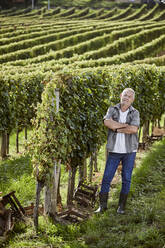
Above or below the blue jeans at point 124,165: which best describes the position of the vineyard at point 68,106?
above

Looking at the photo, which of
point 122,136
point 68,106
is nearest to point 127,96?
point 122,136

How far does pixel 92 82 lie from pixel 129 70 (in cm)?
283

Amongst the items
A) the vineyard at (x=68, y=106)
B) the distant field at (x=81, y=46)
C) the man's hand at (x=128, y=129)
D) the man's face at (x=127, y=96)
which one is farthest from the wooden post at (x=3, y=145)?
the distant field at (x=81, y=46)

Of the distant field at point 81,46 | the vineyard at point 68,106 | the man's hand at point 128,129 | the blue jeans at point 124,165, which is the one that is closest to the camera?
the vineyard at point 68,106

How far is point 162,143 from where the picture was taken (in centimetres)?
1307

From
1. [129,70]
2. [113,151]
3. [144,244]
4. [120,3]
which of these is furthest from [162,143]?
[120,3]

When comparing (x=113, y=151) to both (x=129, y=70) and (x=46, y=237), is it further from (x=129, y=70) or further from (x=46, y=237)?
(x=129, y=70)

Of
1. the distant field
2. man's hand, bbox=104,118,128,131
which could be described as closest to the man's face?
man's hand, bbox=104,118,128,131

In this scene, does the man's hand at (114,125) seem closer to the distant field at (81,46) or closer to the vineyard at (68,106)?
the vineyard at (68,106)

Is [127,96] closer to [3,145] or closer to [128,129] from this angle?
[128,129]

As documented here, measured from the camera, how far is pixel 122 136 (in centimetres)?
639

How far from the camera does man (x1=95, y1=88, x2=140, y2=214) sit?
6289 millimetres

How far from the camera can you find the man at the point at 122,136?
20.6ft

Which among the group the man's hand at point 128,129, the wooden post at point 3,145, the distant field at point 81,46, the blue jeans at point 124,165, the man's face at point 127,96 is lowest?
the wooden post at point 3,145
